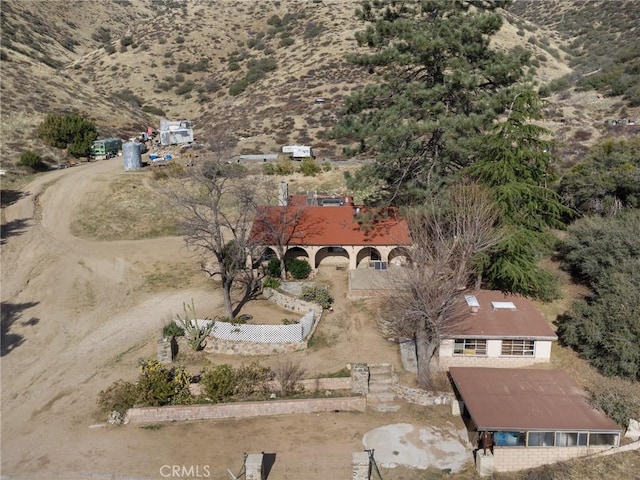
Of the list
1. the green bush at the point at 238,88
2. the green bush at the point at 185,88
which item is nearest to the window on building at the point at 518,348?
the green bush at the point at 238,88

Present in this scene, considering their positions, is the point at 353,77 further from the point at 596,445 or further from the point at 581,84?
the point at 596,445

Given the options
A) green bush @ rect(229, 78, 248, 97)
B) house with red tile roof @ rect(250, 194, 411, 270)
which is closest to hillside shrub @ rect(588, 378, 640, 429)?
house with red tile roof @ rect(250, 194, 411, 270)

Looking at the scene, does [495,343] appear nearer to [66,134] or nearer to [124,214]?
[124,214]

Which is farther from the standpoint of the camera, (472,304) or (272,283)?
(272,283)

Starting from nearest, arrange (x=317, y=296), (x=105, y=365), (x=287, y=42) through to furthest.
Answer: (x=105, y=365) < (x=317, y=296) < (x=287, y=42)

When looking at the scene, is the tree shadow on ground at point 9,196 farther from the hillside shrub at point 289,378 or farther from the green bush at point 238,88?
the green bush at point 238,88

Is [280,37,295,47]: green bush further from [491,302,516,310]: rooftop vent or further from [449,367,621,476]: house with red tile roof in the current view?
[449,367,621,476]: house with red tile roof

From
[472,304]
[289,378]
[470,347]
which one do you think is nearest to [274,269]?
[289,378]
